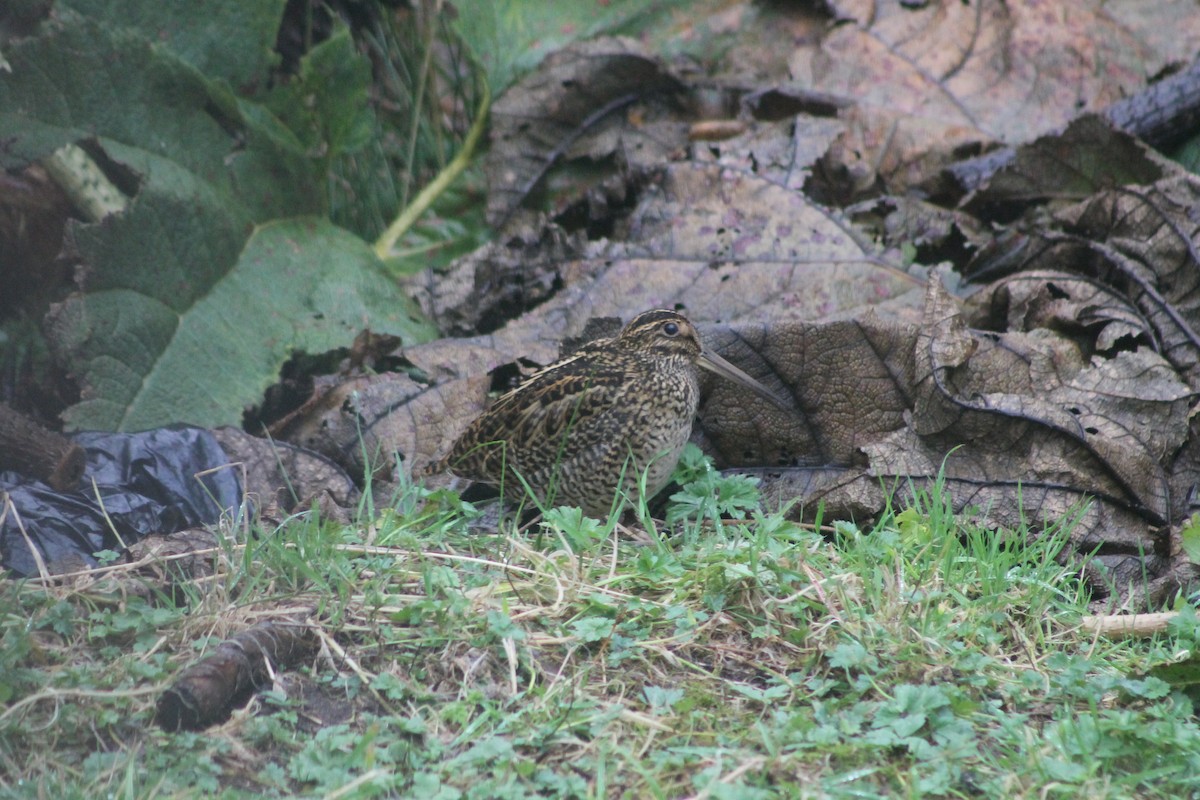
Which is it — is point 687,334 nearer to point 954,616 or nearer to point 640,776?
point 954,616

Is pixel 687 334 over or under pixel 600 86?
under

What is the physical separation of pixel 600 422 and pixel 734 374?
23.7 inches

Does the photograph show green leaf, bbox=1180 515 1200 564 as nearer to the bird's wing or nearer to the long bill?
the long bill

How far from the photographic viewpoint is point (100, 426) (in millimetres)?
4793

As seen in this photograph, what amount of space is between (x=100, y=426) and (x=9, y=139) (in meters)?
1.26

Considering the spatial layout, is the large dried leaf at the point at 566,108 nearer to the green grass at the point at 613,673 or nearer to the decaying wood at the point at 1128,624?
the green grass at the point at 613,673

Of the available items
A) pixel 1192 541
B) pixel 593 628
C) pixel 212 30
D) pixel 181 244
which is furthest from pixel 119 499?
pixel 1192 541

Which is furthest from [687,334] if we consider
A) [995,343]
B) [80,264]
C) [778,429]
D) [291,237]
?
[80,264]

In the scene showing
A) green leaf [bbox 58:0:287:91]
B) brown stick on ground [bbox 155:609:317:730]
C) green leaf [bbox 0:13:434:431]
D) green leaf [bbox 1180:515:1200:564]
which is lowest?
green leaf [bbox 1180:515:1200:564]

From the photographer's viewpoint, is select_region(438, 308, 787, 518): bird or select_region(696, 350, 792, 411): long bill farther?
select_region(696, 350, 792, 411): long bill

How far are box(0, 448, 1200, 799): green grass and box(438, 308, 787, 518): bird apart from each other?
0.55 m

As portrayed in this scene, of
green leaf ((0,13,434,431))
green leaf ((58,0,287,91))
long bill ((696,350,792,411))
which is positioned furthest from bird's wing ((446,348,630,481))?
green leaf ((58,0,287,91))

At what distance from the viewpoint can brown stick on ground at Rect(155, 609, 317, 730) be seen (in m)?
2.91

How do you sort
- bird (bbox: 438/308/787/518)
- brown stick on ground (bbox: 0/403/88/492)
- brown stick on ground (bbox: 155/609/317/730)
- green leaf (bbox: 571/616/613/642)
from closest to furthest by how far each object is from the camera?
brown stick on ground (bbox: 155/609/317/730)
green leaf (bbox: 571/616/613/642)
brown stick on ground (bbox: 0/403/88/492)
bird (bbox: 438/308/787/518)
